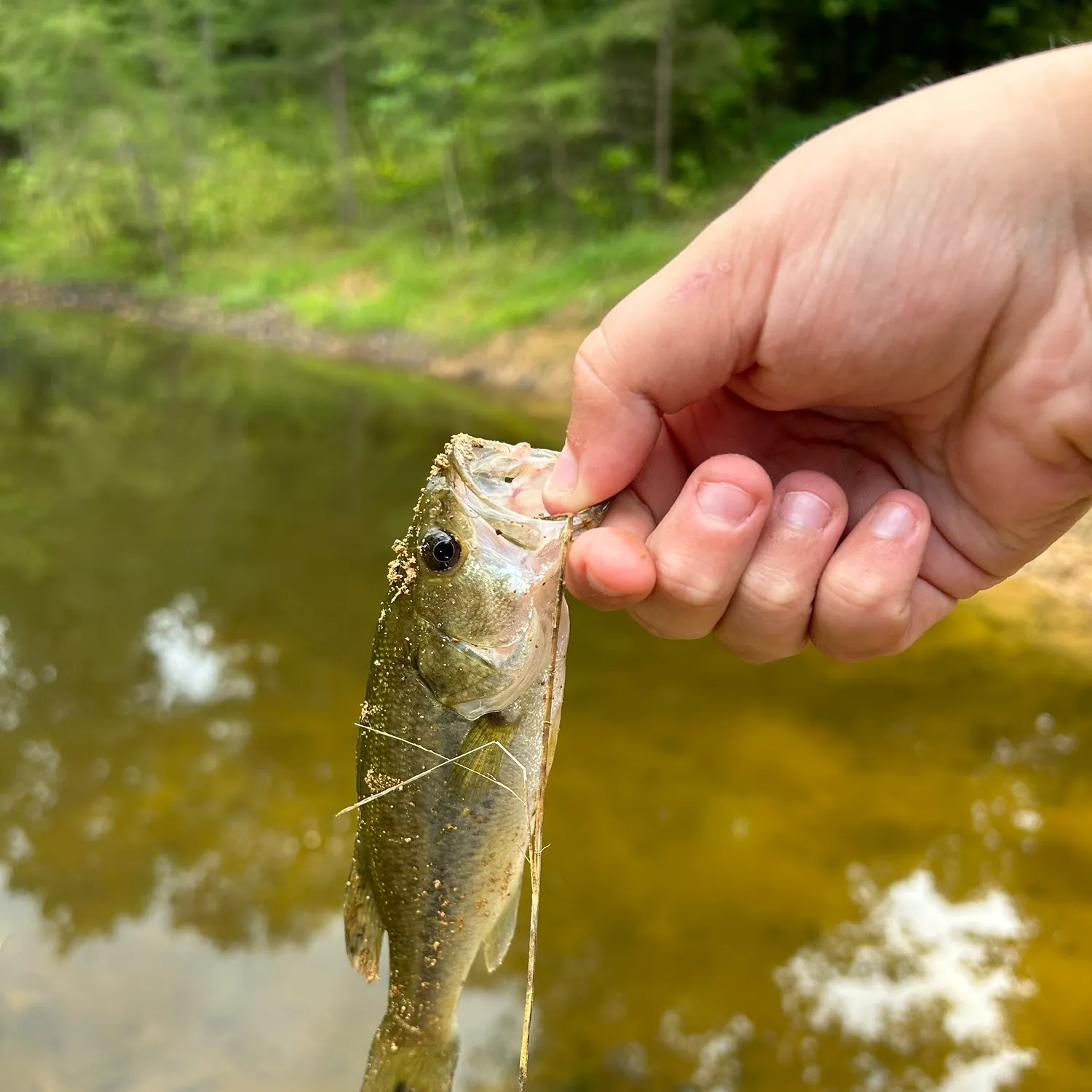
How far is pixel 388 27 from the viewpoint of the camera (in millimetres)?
24219

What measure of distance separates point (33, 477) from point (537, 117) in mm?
12403

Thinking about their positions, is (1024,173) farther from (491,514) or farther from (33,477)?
(33,477)

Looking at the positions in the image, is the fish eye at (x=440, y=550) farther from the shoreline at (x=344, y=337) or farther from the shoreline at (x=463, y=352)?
the shoreline at (x=344, y=337)

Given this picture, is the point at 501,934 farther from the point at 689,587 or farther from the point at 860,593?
the point at 860,593

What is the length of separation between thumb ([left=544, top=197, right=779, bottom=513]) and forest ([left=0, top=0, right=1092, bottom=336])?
13.3 meters

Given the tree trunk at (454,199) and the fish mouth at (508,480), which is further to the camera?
the tree trunk at (454,199)

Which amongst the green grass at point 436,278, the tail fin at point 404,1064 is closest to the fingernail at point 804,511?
the tail fin at point 404,1064

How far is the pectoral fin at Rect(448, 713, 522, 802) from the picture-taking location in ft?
7.66

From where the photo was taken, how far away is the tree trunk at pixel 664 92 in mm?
14547

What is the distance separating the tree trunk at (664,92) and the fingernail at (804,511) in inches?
594

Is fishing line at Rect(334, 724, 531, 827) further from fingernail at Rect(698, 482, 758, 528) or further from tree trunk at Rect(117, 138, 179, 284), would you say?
tree trunk at Rect(117, 138, 179, 284)

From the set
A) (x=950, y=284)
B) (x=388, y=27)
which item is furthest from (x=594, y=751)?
(x=388, y=27)

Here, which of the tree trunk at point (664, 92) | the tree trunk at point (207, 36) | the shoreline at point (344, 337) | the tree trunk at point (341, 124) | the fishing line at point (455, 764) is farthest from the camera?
the tree trunk at point (207, 36)

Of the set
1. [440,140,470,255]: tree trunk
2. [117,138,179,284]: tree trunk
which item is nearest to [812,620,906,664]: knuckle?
[440,140,470,255]: tree trunk
